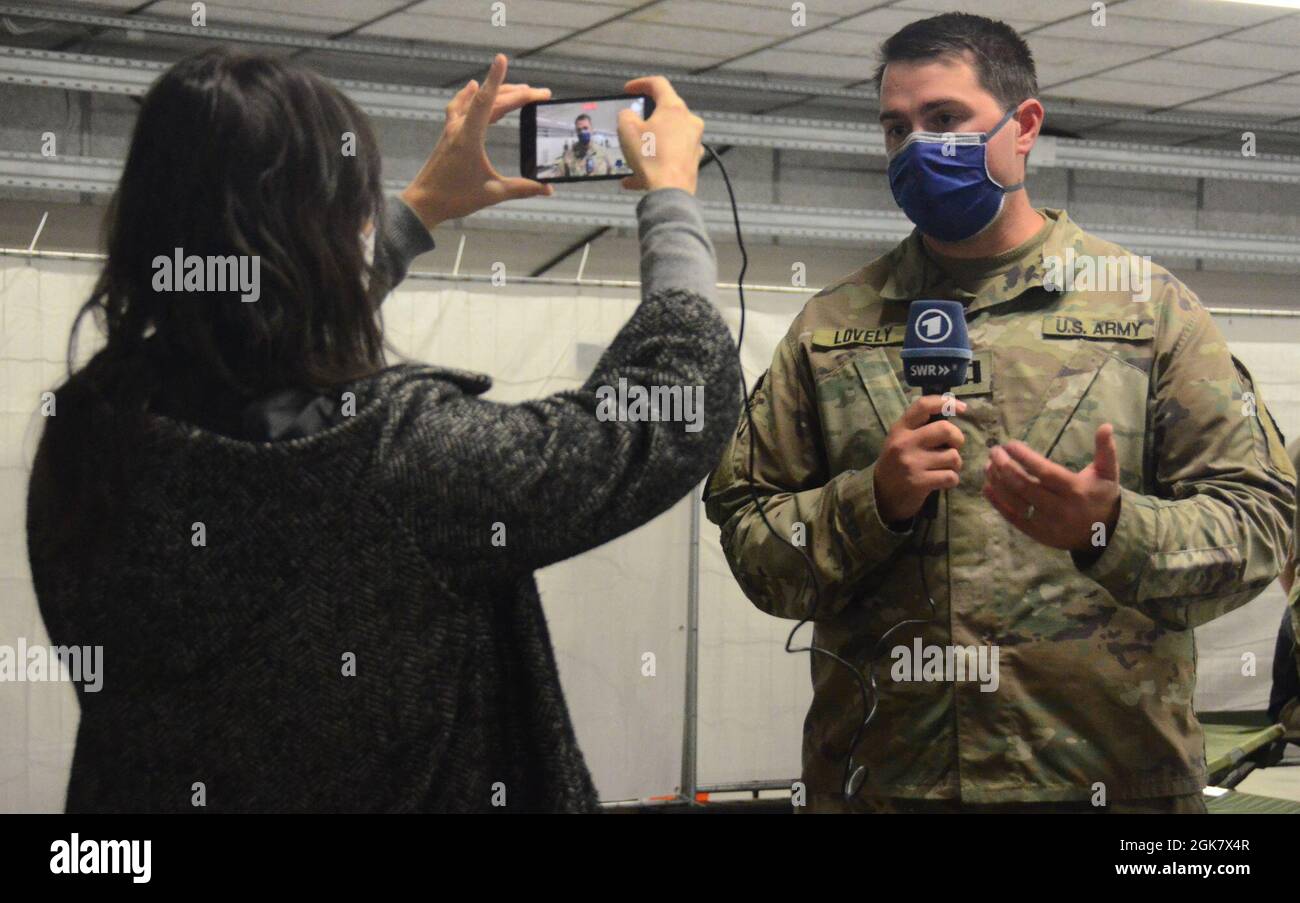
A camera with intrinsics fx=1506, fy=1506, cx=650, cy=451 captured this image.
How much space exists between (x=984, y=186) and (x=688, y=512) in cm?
336

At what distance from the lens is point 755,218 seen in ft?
26.0

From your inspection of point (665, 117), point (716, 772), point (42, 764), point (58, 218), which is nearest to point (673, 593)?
point (716, 772)

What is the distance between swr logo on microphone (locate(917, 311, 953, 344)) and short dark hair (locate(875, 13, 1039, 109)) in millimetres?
445

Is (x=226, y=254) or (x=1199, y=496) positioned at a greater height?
(x=226, y=254)

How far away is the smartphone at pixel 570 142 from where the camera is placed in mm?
1712

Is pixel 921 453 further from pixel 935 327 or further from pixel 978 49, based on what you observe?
pixel 978 49

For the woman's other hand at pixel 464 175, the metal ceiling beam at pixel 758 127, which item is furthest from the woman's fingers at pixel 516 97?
the metal ceiling beam at pixel 758 127

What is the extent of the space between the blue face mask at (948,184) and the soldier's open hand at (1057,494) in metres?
0.46

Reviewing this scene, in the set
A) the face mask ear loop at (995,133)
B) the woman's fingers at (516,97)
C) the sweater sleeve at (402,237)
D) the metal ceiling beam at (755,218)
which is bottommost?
the sweater sleeve at (402,237)

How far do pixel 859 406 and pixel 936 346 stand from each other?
0.20 metres
